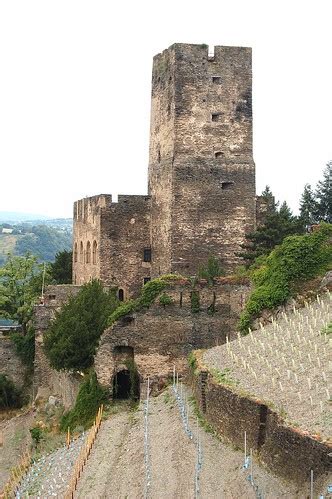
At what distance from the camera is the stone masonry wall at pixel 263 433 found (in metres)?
17.1

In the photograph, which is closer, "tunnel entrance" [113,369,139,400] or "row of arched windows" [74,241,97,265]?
"tunnel entrance" [113,369,139,400]

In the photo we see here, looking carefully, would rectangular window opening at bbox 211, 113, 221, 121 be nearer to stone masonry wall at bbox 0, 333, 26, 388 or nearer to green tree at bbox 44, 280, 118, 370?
green tree at bbox 44, 280, 118, 370

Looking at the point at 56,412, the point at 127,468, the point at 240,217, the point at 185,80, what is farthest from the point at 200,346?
the point at 185,80

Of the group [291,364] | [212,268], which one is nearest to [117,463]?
[291,364]

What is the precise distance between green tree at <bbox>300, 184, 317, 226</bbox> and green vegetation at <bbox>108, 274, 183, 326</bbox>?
1772cm

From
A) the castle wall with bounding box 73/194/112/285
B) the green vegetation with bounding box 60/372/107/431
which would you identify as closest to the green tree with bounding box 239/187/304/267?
the castle wall with bounding box 73/194/112/285

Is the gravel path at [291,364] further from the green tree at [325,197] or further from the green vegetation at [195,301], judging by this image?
the green tree at [325,197]

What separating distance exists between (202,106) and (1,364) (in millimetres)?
15668

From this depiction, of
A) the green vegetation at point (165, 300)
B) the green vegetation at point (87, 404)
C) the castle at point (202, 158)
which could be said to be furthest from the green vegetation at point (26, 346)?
the green vegetation at point (165, 300)

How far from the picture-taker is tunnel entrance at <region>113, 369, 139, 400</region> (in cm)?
3231

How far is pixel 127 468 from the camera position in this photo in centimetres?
2311

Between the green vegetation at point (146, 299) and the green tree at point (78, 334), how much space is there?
209cm

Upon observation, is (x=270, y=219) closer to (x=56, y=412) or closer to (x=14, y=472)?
(x=56, y=412)

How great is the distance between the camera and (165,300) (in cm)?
3284
